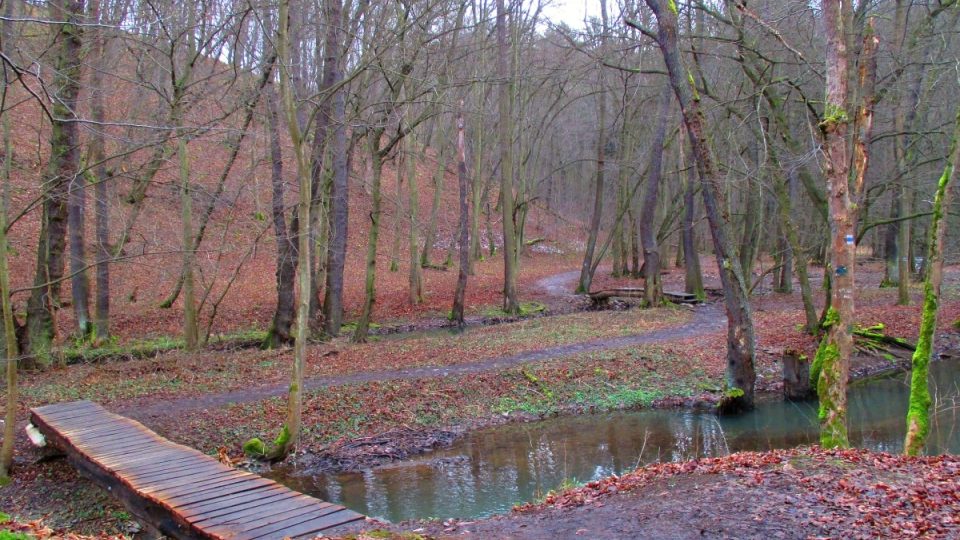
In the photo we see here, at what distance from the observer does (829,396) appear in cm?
827

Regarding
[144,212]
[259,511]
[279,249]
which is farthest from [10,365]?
[144,212]

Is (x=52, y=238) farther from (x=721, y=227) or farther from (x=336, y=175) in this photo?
(x=721, y=227)

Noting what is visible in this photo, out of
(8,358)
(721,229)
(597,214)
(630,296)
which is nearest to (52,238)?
(8,358)

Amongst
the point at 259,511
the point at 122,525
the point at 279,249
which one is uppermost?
the point at 279,249

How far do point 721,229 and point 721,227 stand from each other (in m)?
0.04

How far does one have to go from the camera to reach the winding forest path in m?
11.6

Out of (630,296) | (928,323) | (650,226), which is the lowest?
(630,296)

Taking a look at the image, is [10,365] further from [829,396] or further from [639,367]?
[639,367]

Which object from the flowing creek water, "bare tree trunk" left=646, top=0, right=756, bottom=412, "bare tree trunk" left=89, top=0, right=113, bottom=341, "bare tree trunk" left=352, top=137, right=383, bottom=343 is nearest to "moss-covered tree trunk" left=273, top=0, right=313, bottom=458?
the flowing creek water

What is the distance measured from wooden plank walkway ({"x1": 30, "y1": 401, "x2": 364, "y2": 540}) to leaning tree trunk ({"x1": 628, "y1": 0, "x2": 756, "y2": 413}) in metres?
8.92

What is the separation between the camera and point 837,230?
806cm

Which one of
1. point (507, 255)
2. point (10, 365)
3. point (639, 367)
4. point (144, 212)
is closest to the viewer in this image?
point (10, 365)

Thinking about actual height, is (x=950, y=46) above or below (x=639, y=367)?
above

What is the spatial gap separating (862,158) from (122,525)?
10.4 metres
